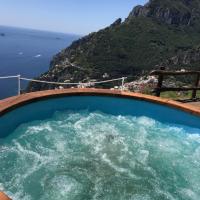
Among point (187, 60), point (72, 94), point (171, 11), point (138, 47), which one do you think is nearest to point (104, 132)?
point (72, 94)

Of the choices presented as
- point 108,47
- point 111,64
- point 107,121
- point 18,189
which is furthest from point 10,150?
point 108,47

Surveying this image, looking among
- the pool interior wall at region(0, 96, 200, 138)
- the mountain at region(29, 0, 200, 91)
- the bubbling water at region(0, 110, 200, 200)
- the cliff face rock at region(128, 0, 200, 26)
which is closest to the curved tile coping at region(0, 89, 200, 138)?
the pool interior wall at region(0, 96, 200, 138)

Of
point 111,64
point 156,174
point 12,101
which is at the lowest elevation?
point 111,64

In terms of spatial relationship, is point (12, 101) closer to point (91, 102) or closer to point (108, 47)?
point (91, 102)

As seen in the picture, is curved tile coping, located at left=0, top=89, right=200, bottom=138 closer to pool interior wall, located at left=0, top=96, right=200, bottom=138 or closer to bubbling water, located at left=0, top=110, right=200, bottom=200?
pool interior wall, located at left=0, top=96, right=200, bottom=138

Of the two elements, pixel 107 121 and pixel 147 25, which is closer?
pixel 107 121

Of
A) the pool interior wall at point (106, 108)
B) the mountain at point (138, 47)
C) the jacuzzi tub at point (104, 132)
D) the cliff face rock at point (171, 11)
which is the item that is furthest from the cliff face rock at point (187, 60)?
the jacuzzi tub at point (104, 132)
